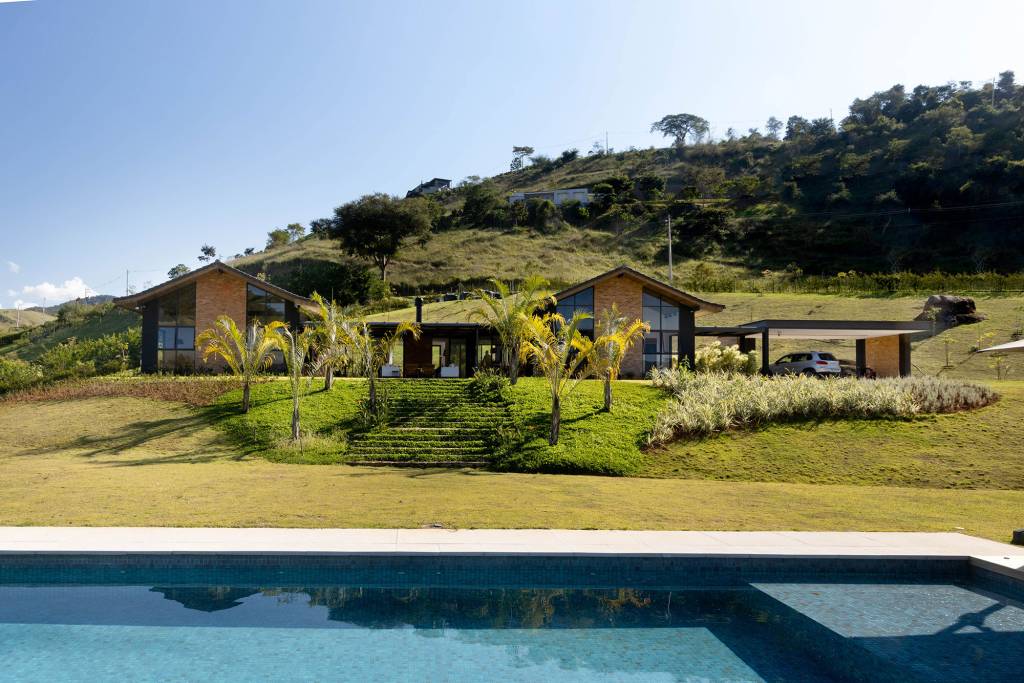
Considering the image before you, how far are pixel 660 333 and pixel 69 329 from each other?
46590 mm

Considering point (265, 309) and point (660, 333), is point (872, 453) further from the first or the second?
point (265, 309)

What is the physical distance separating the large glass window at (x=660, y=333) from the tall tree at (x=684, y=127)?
97.4 m

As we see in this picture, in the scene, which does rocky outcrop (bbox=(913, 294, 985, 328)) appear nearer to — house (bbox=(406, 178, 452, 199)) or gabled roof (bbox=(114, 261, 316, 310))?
gabled roof (bbox=(114, 261, 316, 310))

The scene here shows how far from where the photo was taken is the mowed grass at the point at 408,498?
10.4 metres

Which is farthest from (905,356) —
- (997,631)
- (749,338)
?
(997,631)

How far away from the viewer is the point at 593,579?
8078 mm

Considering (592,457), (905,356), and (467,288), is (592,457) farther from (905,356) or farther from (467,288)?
(467,288)

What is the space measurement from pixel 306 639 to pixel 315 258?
6961 cm

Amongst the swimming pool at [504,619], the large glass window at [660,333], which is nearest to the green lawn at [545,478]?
the swimming pool at [504,619]

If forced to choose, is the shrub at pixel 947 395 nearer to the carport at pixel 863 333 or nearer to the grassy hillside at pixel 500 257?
the carport at pixel 863 333

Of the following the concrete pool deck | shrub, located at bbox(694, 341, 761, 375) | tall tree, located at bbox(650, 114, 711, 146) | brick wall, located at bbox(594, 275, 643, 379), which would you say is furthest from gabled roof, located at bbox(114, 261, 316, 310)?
tall tree, located at bbox(650, 114, 711, 146)

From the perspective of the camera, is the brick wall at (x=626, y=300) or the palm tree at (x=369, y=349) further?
the brick wall at (x=626, y=300)

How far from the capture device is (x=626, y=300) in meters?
30.2

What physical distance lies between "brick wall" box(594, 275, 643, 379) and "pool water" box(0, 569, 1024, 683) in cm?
2197
